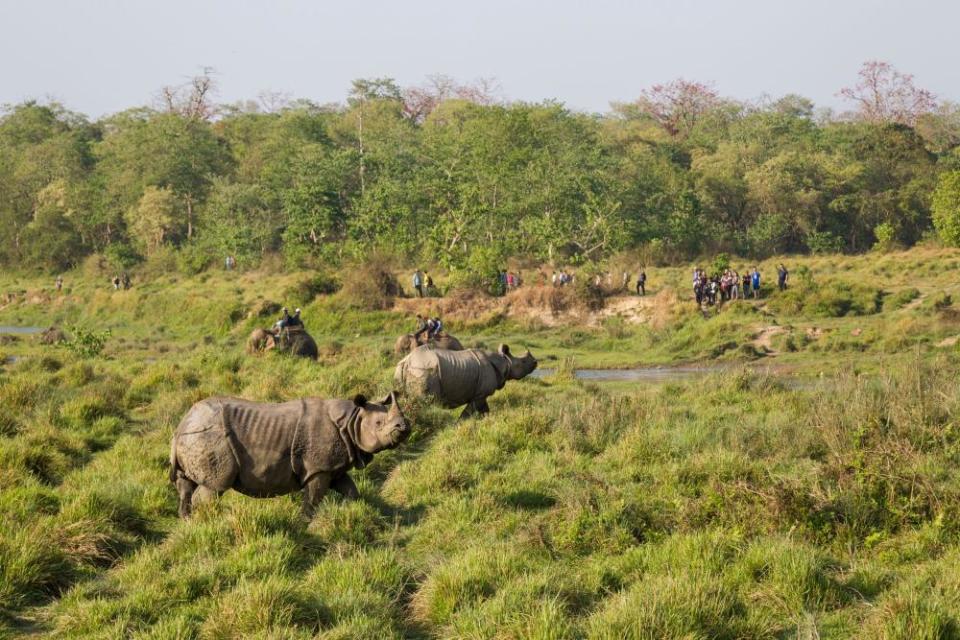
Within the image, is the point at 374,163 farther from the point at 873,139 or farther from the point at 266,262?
the point at 873,139

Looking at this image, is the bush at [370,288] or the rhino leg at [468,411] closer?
the rhino leg at [468,411]

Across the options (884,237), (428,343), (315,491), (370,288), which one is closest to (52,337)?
(370,288)

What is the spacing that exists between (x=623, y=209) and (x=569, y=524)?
42225 millimetres

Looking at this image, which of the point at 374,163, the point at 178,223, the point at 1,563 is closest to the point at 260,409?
the point at 1,563

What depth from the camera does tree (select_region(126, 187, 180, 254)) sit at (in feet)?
188

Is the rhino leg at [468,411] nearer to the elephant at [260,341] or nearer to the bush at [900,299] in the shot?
the elephant at [260,341]

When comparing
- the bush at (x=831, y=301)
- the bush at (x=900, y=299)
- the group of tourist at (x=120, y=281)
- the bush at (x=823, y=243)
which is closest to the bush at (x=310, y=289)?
the group of tourist at (x=120, y=281)

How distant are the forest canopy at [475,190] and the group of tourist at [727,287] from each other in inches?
362

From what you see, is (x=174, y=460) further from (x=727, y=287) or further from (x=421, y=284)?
(x=421, y=284)

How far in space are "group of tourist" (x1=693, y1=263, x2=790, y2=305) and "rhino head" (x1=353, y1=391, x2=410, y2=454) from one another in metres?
26.9

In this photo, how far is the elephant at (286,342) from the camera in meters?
23.1

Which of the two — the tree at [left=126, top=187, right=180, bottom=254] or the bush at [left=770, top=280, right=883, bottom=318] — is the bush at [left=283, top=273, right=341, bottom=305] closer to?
the bush at [left=770, top=280, right=883, bottom=318]

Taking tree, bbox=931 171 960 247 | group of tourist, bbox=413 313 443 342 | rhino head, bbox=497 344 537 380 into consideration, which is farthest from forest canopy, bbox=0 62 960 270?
rhino head, bbox=497 344 537 380

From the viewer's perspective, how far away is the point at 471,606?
7.23 meters
